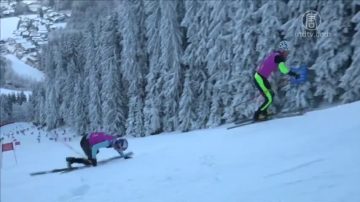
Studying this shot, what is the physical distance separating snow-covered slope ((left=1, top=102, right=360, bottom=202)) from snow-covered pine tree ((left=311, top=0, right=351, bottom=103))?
7.33 meters

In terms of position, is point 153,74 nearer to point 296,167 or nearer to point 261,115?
point 261,115

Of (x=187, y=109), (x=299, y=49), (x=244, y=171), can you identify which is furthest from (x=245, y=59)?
(x=244, y=171)

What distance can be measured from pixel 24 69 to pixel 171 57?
321ft

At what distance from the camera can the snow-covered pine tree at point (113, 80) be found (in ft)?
142

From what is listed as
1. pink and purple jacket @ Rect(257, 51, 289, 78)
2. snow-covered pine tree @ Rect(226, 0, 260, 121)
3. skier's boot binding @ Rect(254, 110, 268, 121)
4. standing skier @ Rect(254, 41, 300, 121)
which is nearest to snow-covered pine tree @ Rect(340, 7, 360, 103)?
standing skier @ Rect(254, 41, 300, 121)

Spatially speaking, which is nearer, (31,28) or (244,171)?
(244,171)

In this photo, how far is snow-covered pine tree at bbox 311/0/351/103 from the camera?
17.6 m

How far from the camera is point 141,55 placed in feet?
128

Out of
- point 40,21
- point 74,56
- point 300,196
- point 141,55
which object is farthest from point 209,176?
point 40,21

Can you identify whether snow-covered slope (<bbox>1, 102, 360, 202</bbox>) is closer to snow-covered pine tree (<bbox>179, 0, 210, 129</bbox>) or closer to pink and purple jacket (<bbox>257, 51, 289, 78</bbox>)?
pink and purple jacket (<bbox>257, 51, 289, 78</bbox>)

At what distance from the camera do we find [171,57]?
3384 centimetres

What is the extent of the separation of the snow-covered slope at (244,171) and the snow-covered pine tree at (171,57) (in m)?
21.2

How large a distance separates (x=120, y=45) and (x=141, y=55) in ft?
17.2

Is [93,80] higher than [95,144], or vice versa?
[95,144]
